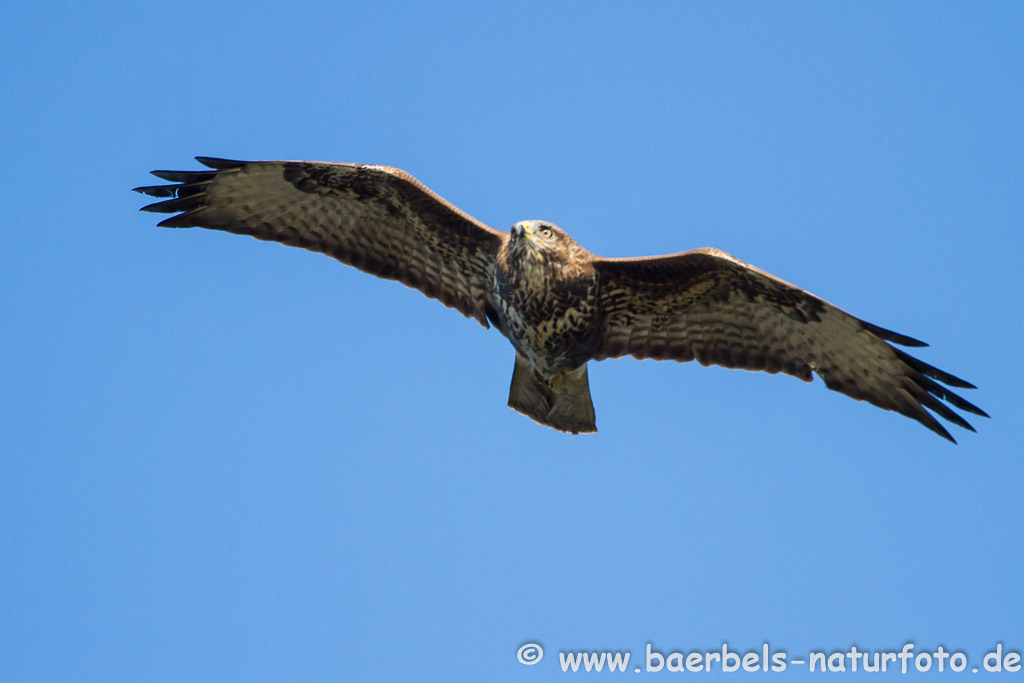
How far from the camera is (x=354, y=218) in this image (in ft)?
28.4

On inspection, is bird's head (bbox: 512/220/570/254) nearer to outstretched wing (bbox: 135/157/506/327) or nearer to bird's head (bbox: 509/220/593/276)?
bird's head (bbox: 509/220/593/276)

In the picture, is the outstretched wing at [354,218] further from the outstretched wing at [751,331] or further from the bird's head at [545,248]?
the outstretched wing at [751,331]

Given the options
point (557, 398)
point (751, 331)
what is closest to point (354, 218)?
point (557, 398)

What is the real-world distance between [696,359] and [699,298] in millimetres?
520

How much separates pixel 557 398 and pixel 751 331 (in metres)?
1.60

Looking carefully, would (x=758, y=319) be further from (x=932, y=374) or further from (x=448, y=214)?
(x=448, y=214)

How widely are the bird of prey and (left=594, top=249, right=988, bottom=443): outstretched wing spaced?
11 millimetres

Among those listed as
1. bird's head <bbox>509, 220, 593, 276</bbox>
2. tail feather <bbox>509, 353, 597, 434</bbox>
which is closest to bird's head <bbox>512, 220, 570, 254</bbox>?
bird's head <bbox>509, 220, 593, 276</bbox>

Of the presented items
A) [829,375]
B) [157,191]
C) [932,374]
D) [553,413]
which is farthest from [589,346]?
[157,191]

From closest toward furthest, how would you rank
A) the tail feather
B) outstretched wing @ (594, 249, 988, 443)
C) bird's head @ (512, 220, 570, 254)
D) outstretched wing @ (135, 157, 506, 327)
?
bird's head @ (512, 220, 570, 254)
outstretched wing @ (594, 249, 988, 443)
outstretched wing @ (135, 157, 506, 327)
the tail feather

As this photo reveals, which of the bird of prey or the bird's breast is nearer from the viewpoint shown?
the bird's breast

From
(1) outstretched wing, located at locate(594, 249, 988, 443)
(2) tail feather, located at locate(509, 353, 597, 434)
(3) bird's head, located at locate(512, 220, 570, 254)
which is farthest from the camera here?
(2) tail feather, located at locate(509, 353, 597, 434)

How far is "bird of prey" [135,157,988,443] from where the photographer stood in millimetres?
7910

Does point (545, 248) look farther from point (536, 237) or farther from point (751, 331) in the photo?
point (751, 331)
